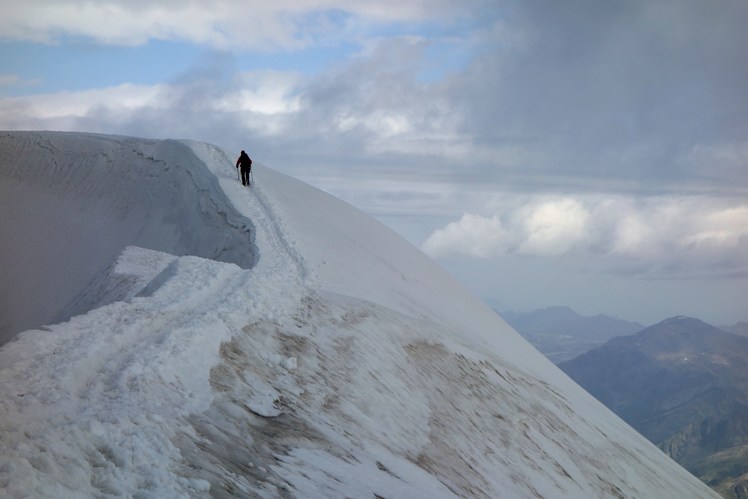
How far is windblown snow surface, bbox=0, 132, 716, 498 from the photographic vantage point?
8.04 metres

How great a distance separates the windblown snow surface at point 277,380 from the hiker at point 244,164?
71 centimetres

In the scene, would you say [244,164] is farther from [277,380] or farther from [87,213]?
[277,380]

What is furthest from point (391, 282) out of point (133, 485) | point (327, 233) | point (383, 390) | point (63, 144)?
point (63, 144)

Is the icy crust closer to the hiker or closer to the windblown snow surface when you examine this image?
the windblown snow surface

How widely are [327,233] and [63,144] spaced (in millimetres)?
26743

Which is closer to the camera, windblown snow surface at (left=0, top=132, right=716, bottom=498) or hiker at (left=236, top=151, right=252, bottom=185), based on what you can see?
windblown snow surface at (left=0, top=132, right=716, bottom=498)

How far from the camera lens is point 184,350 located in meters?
10.9

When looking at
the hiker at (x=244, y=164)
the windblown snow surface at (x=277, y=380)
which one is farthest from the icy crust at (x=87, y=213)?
the hiker at (x=244, y=164)

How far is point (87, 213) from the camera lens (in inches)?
1547

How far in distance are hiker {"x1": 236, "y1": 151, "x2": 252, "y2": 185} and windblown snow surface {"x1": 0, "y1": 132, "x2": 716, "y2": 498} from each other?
0.71 m

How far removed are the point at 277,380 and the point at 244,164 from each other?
20.8 meters

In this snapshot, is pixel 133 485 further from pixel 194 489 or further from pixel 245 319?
pixel 245 319

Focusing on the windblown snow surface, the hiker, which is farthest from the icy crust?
the hiker

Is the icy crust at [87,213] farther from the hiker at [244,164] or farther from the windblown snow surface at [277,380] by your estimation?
the hiker at [244,164]
